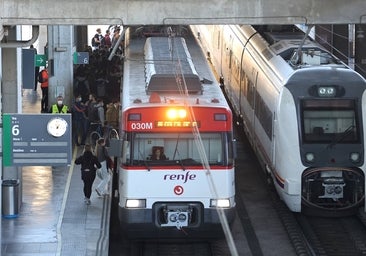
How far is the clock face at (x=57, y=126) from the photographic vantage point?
16594mm

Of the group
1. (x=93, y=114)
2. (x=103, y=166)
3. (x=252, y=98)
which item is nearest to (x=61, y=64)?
(x=93, y=114)

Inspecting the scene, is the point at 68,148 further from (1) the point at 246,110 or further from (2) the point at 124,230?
(1) the point at 246,110

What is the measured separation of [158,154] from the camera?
18375 mm

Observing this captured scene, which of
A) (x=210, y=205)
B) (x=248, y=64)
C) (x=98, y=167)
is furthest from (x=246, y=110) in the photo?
(x=210, y=205)

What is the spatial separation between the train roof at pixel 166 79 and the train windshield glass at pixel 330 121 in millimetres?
1960

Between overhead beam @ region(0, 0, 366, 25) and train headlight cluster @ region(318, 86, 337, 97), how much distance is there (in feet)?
8.95

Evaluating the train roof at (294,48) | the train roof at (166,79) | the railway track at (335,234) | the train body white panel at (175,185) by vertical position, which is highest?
the train roof at (294,48)

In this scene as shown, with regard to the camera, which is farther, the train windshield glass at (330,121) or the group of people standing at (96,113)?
the group of people standing at (96,113)

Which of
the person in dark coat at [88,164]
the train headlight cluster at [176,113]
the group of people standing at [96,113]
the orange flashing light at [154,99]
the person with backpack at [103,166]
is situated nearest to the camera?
the train headlight cluster at [176,113]

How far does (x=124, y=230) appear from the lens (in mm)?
18688

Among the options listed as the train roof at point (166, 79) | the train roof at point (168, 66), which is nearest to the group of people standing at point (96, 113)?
the train roof at point (166, 79)

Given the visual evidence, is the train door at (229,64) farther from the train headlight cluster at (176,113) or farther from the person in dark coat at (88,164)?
the train headlight cluster at (176,113)

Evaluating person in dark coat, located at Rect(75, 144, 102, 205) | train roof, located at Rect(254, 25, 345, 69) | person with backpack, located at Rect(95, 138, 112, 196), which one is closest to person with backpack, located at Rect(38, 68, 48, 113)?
train roof, located at Rect(254, 25, 345, 69)

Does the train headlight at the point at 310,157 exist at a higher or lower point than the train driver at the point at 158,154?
lower
